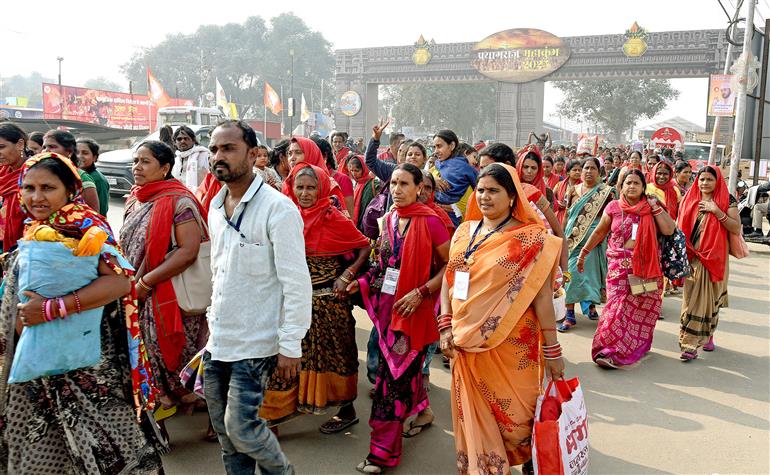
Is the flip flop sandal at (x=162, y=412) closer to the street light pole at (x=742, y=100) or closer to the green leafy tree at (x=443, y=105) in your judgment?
the street light pole at (x=742, y=100)

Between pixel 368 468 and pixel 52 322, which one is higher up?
pixel 52 322

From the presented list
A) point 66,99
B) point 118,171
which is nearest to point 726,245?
point 118,171

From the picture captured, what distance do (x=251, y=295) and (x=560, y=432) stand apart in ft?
4.73

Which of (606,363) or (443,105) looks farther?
(443,105)

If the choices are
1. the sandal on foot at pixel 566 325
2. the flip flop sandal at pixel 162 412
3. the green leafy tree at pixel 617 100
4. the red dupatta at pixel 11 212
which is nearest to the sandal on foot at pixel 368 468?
the flip flop sandal at pixel 162 412

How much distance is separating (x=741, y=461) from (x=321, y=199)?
9.15ft

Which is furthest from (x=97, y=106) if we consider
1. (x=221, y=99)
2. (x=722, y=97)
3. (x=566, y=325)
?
(x=566, y=325)

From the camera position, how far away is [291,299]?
7.52ft

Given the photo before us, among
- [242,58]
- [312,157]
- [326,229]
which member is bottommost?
[326,229]

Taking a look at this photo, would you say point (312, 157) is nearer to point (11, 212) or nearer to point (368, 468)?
point (11, 212)

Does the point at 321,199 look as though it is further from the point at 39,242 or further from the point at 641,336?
the point at 641,336

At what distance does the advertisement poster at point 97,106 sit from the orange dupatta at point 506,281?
4022 cm

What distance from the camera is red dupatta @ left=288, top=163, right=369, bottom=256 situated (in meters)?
3.44

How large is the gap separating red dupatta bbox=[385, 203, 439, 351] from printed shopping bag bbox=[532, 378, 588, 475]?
2.54 ft
